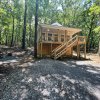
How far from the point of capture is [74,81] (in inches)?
313

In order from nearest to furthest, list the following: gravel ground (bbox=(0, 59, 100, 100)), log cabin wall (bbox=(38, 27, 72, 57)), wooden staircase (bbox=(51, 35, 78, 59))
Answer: gravel ground (bbox=(0, 59, 100, 100)) < wooden staircase (bbox=(51, 35, 78, 59)) < log cabin wall (bbox=(38, 27, 72, 57))

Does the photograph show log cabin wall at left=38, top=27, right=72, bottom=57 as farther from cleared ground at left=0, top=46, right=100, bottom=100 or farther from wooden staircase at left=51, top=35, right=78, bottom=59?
cleared ground at left=0, top=46, right=100, bottom=100

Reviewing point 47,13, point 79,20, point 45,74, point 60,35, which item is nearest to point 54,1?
point 47,13

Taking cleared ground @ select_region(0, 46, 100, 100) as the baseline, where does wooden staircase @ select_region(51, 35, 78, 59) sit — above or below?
above

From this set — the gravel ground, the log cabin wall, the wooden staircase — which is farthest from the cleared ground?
the log cabin wall

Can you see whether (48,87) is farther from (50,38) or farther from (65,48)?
(50,38)

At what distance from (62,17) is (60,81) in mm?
38034

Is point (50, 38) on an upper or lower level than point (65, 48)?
upper

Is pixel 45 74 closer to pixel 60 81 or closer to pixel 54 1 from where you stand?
pixel 60 81

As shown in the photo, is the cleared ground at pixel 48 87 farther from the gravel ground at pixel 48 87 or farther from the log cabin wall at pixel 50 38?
the log cabin wall at pixel 50 38

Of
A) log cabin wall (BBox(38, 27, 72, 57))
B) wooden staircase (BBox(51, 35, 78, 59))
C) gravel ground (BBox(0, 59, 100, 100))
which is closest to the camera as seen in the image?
gravel ground (BBox(0, 59, 100, 100))

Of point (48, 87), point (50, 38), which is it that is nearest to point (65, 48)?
point (50, 38)

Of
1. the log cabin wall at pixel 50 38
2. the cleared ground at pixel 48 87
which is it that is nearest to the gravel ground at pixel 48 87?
the cleared ground at pixel 48 87

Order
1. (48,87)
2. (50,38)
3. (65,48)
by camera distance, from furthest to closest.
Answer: (50,38), (65,48), (48,87)
